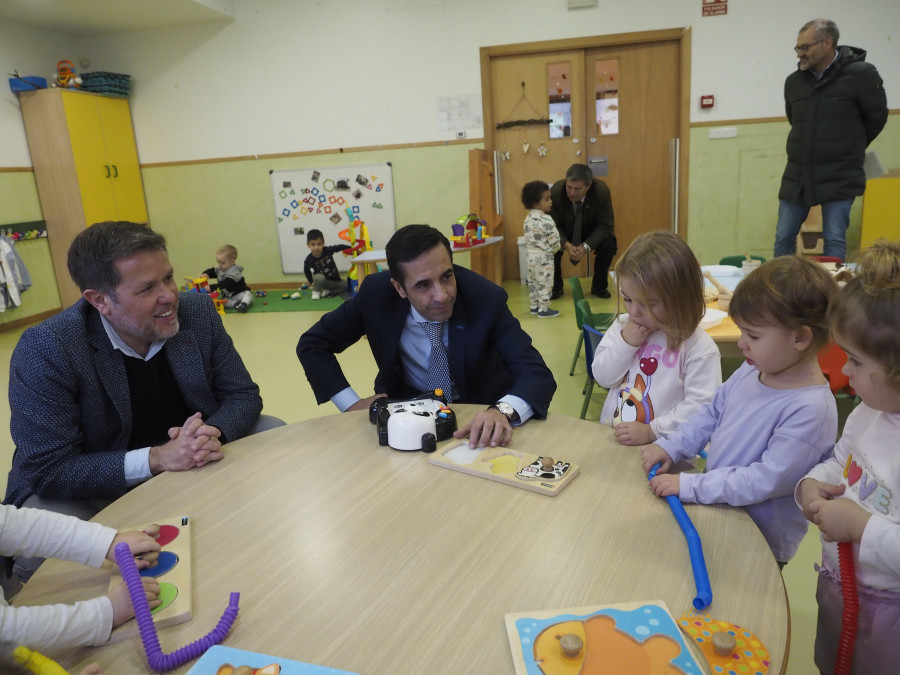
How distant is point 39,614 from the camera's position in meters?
0.85

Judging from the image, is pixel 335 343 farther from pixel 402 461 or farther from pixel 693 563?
pixel 693 563

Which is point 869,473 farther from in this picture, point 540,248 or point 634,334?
point 540,248

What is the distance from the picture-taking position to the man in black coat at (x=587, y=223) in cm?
566

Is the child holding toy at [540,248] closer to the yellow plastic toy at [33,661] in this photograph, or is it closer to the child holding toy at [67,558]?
the child holding toy at [67,558]

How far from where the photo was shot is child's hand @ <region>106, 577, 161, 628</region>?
876 millimetres

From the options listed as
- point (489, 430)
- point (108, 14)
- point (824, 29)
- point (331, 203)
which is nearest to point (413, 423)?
point (489, 430)

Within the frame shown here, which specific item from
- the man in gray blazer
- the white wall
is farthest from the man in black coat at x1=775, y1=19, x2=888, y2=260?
the man in gray blazer

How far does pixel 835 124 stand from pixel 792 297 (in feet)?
10.5

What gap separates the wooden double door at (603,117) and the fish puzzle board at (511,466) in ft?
18.0

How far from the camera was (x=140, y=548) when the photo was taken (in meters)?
1.01

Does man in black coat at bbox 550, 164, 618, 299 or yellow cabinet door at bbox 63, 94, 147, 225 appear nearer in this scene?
man in black coat at bbox 550, 164, 618, 299

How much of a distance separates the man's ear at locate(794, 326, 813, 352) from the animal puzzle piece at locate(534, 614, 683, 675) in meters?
0.66

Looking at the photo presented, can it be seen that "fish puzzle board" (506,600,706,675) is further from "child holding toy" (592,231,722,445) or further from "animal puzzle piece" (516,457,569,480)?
"child holding toy" (592,231,722,445)

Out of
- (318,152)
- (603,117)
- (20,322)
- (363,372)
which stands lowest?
(363,372)
